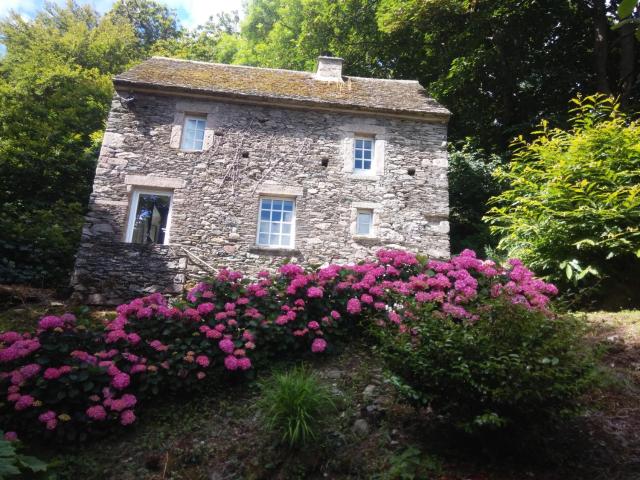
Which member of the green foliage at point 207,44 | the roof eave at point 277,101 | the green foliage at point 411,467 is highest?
the green foliage at point 207,44

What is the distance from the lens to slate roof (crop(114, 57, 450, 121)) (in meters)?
10.1

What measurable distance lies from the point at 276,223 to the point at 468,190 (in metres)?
6.66

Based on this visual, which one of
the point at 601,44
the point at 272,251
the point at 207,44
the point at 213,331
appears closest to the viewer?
the point at 213,331

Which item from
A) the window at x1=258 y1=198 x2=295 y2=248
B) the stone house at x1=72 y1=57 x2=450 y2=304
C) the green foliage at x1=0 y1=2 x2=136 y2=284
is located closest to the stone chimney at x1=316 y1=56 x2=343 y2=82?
the stone house at x1=72 y1=57 x2=450 y2=304

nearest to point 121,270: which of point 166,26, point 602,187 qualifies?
point 602,187

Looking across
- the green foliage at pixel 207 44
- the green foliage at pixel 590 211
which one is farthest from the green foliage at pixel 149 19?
the green foliage at pixel 590 211

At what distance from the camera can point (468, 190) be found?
42.7 feet

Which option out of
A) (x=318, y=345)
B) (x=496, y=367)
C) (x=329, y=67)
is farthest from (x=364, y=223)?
(x=496, y=367)

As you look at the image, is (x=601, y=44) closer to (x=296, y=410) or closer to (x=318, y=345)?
(x=318, y=345)

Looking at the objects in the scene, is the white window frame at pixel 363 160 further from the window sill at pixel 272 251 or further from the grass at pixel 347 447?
the grass at pixel 347 447

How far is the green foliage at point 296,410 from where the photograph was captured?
3451mm

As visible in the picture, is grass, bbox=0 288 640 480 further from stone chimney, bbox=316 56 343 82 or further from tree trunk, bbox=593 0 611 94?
tree trunk, bbox=593 0 611 94

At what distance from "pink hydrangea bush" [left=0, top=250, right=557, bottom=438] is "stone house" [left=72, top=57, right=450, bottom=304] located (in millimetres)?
3963

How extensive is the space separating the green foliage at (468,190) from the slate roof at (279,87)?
2.72 m
